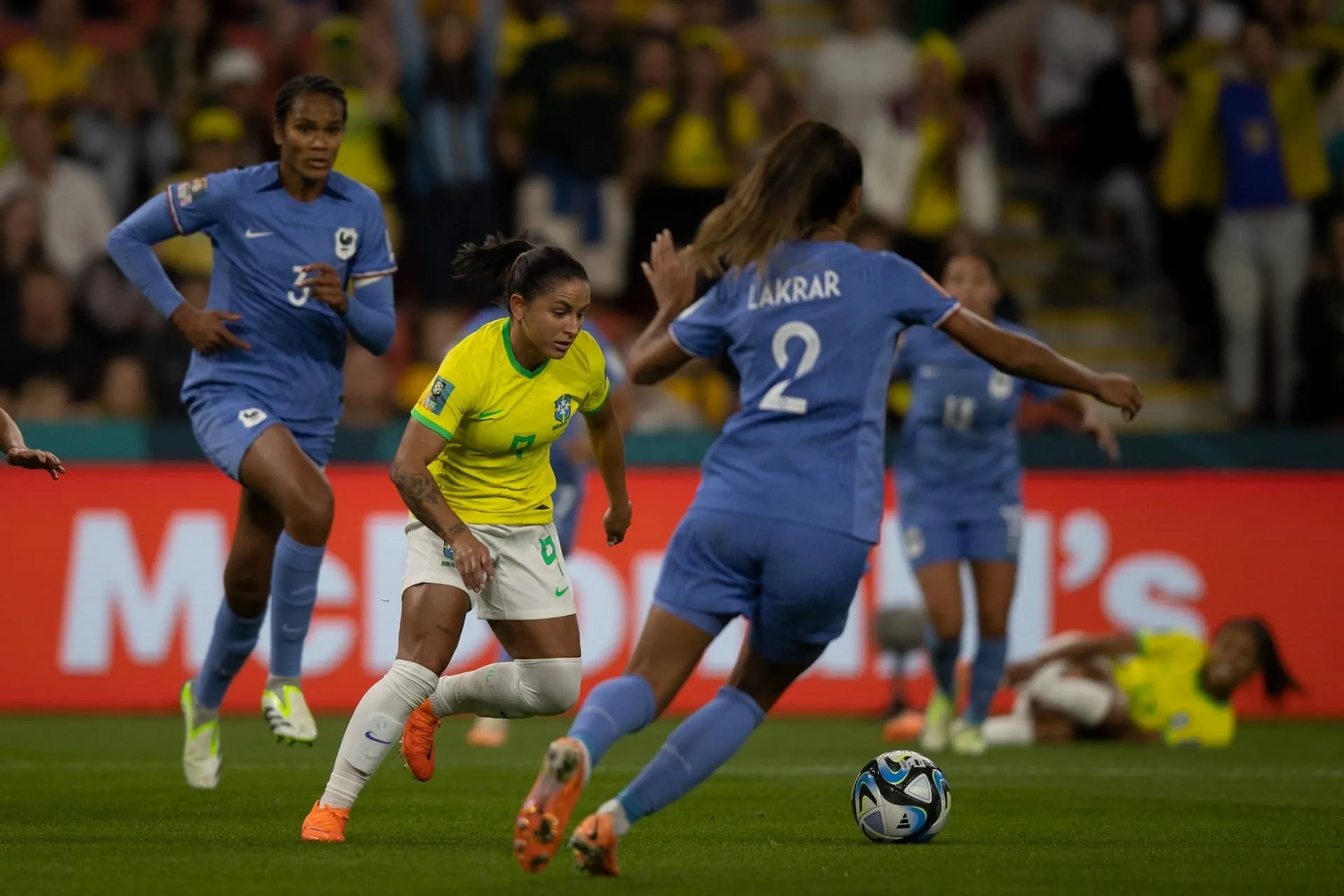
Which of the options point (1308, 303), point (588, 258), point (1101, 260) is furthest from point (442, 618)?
point (1101, 260)

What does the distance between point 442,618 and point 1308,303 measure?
10250 mm

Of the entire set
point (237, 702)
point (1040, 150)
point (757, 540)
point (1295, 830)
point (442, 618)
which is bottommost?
A: point (237, 702)

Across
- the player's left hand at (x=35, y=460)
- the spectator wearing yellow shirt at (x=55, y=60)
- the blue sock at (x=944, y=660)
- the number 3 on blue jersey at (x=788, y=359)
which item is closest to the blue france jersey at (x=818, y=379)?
the number 3 on blue jersey at (x=788, y=359)

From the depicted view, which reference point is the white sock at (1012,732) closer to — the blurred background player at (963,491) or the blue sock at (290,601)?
the blurred background player at (963,491)

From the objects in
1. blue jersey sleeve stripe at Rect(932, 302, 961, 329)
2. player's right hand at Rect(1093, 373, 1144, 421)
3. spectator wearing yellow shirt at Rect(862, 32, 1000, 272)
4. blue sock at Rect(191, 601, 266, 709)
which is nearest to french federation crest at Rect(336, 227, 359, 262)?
blue sock at Rect(191, 601, 266, 709)

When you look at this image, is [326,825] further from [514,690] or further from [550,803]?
[550,803]

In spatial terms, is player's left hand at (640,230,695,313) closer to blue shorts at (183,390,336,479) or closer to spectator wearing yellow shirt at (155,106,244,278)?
blue shorts at (183,390,336,479)

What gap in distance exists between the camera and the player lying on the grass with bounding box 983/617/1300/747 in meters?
12.0

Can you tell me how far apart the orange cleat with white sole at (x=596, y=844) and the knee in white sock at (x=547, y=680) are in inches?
48.4

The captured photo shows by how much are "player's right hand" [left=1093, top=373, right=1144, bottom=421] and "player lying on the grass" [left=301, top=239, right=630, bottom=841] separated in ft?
5.35

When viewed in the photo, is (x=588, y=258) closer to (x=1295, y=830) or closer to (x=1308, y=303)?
(x=1308, y=303)

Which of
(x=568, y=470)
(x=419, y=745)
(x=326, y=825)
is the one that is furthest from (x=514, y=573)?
(x=568, y=470)

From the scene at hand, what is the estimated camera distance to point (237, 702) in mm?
13016

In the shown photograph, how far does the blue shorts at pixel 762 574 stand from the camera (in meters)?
5.80
